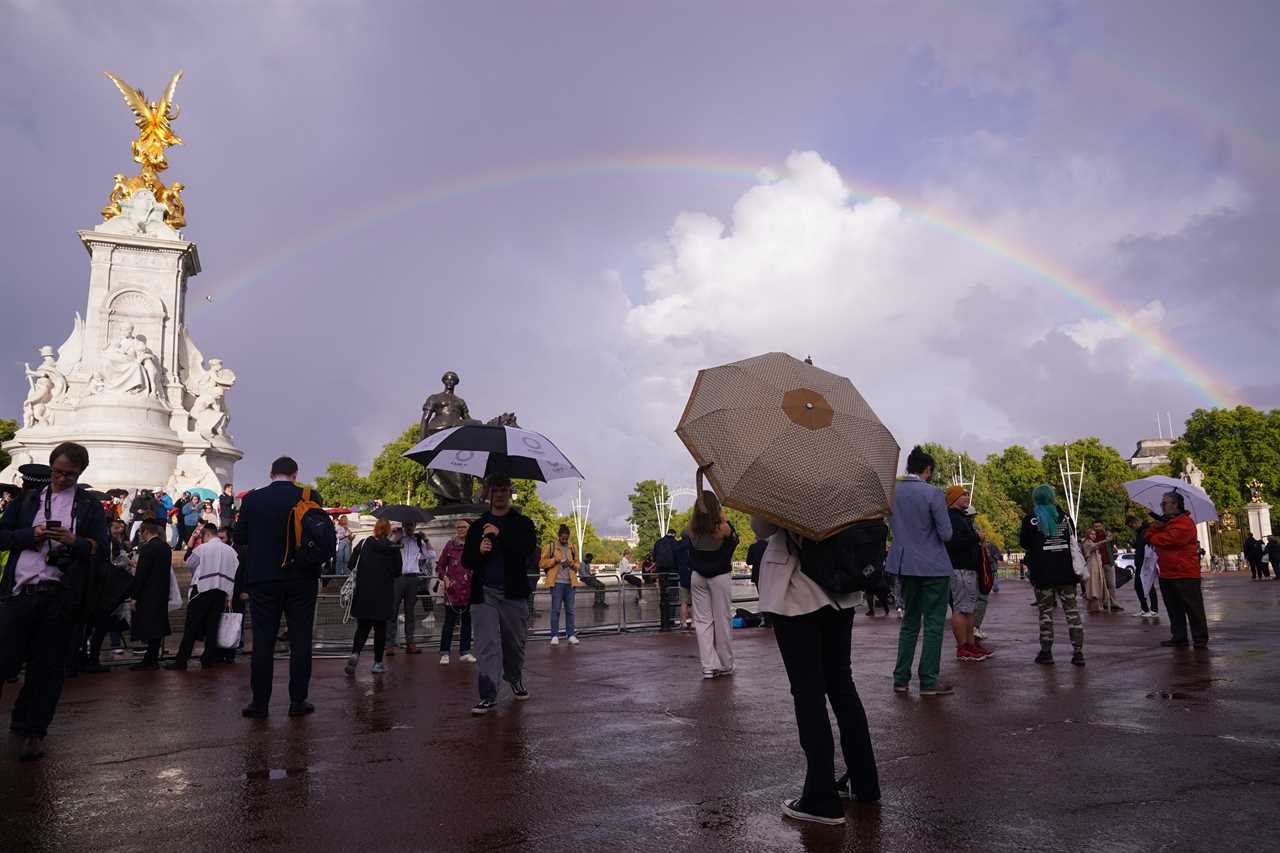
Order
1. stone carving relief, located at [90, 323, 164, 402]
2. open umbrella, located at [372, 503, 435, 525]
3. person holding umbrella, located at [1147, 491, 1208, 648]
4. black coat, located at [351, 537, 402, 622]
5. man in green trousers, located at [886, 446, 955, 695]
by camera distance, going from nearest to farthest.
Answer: man in green trousers, located at [886, 446, 955, 695] < black coat, located at [351, 537, 402, 622] < person holding umbrella, located at [1147, 491, 1208, 648] < open umbrella, located at [372, 503, 435, 525] < stone carving relief, located at [90, 323, 164, 402]

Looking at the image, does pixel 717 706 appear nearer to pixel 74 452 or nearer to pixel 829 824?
pixel 829 824

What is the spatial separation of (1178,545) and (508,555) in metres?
7.97

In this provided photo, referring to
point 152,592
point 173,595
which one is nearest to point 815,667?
point 152,592

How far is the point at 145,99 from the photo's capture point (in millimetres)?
49125

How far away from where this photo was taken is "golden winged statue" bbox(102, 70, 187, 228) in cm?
4472

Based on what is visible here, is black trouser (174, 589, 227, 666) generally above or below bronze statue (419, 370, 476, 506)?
below

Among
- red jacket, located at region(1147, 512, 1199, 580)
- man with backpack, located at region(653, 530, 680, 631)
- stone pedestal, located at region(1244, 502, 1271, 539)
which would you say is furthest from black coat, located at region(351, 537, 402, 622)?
stone pedestal, located at region(1244, 502, 1271, 539)

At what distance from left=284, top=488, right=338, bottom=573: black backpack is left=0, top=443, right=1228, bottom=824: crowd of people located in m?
0.02

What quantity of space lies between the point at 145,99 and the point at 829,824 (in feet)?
184

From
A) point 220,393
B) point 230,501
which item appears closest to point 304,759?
point 230,501

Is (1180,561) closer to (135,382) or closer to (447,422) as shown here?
(447,422)

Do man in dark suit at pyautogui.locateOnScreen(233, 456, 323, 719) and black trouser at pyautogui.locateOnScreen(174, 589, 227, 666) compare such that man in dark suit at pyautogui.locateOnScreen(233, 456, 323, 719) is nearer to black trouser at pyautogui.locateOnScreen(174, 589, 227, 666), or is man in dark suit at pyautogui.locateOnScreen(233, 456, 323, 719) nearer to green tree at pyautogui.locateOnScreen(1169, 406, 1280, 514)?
black trouser at pyautogui.locateOnScreen(174, 589, 227, 666)

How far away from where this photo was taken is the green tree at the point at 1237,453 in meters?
72.6

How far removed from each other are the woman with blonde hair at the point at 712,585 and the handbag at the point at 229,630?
612cm
